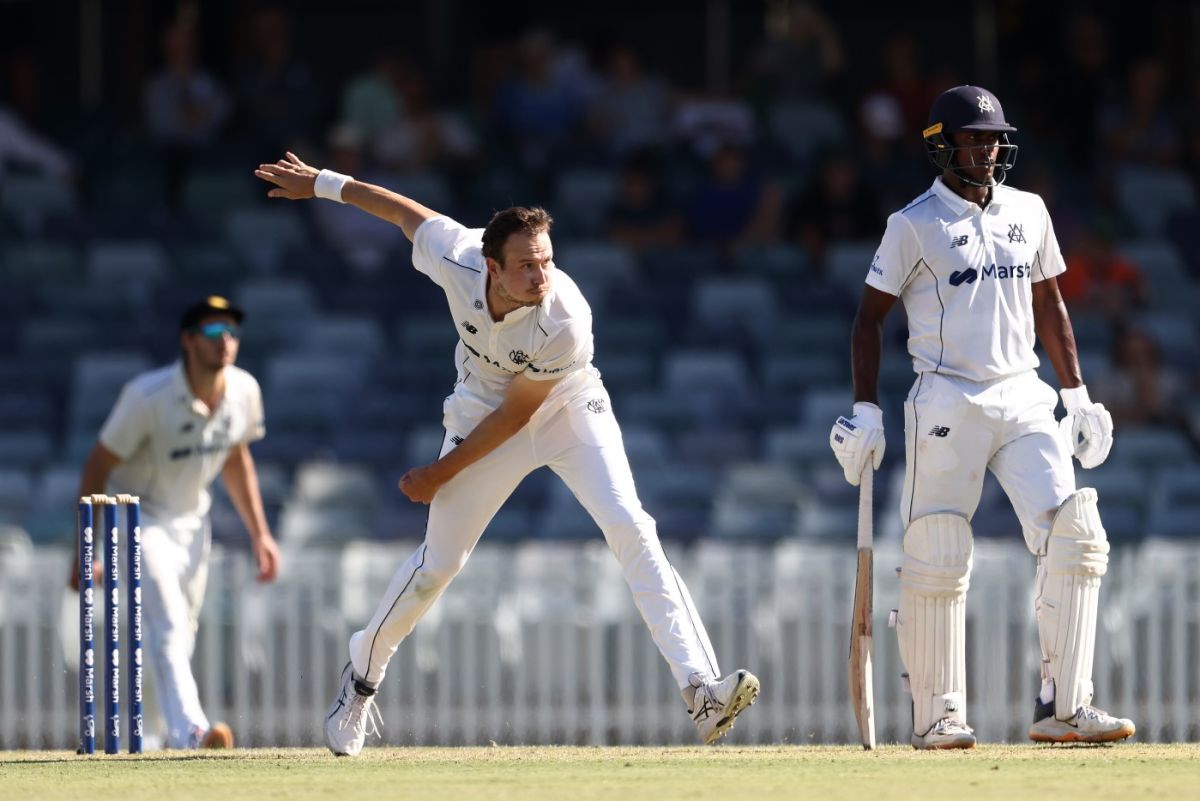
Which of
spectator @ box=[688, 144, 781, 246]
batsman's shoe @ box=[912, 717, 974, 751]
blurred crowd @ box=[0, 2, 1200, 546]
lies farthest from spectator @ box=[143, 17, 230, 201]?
batsman's shoe @ box=[912, 717, 974, 751]

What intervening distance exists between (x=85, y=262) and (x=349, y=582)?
14.4ft

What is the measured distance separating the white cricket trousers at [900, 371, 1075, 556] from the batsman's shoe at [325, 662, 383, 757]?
184 cm

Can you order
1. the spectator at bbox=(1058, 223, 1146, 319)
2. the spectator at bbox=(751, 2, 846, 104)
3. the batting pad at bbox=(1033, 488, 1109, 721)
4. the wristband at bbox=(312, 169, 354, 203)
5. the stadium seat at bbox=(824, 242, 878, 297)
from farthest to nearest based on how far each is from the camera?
the spectator at bbox=(751, 2, 846, 104)
the stadium seat at bbox=(824, 242, 878, 297)
the spectator at bbox=(1058, 223, 1146, 319)
the wristband at bbox=(312, 169, 354, 203)
the batting pad at bbox=(1033, 488, 1109, 721)

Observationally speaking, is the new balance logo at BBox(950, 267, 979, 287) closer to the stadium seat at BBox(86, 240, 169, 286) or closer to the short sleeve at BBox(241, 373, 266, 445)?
the short sleeve at BBox(241, 373, 266, 445)

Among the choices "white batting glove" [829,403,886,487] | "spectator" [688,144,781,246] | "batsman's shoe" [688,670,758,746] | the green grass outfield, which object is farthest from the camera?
"spectator" [688,144,781,246]

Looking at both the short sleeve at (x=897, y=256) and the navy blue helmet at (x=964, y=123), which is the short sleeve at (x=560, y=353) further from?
the navy blue helmet at (x=964, y=123)

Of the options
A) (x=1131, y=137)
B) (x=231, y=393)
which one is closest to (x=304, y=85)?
(x=1131, y=137)

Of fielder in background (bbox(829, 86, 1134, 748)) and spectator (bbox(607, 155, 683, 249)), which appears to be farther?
spectator (bbox(607, 155, 683, 249))

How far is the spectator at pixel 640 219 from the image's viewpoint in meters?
14.6

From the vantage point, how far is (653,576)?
7.18 metres

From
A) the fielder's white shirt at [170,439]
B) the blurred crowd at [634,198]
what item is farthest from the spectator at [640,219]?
the fielder's white shirt at [170,439]

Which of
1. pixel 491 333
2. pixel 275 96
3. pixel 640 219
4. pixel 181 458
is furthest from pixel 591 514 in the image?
pixel 275 96

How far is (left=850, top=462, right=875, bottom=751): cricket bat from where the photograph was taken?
286 inches

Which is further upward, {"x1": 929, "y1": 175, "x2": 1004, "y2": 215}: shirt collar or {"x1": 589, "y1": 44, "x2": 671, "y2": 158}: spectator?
{"x1": 589, "y1": 44, "x2": 671, "y2": 158}: spectator
